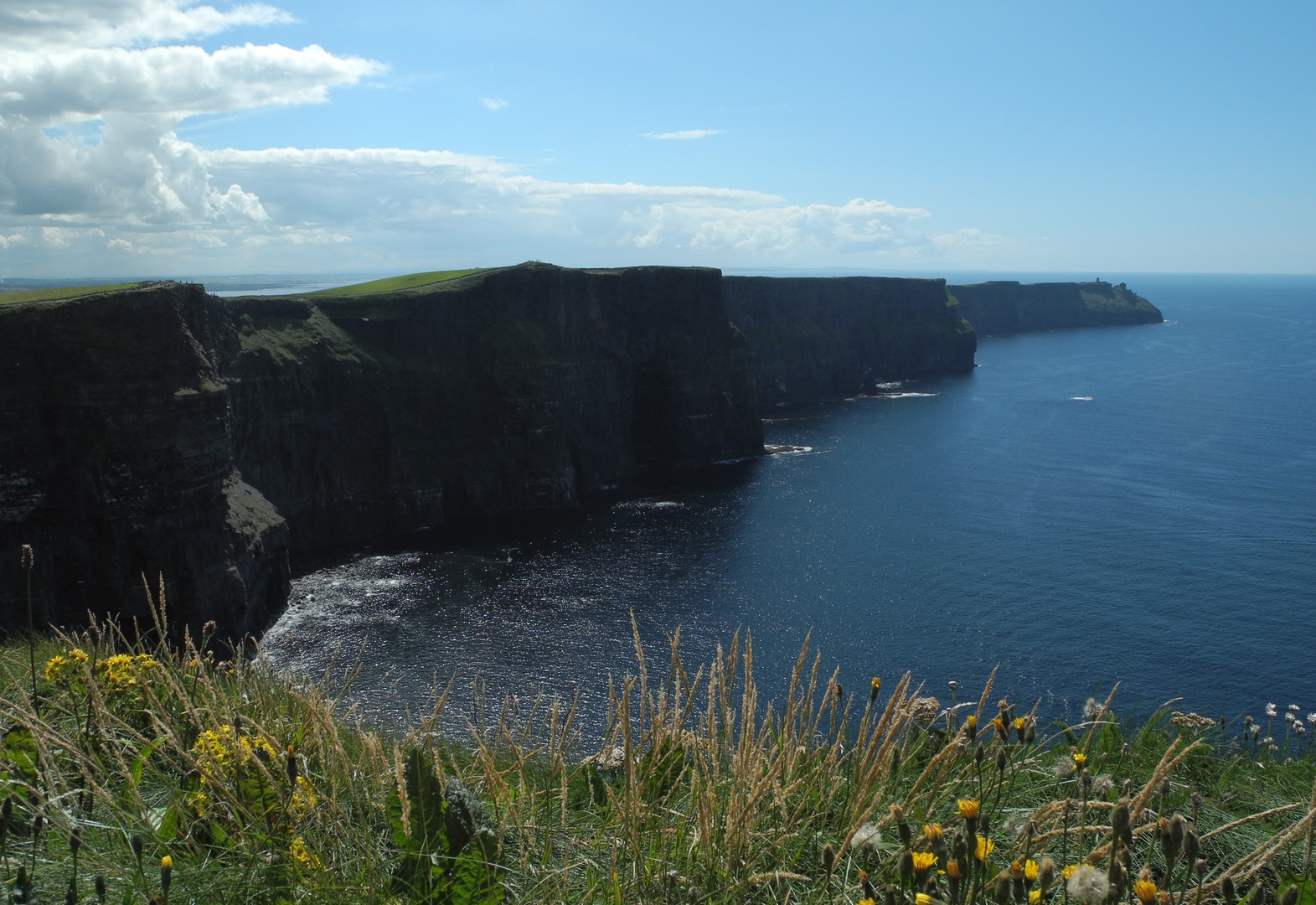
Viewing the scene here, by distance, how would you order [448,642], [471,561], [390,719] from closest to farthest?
[390,719]
[448,642]
[471,561]

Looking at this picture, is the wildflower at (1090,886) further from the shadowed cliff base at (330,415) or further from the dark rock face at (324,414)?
the shadowed cliff base at (330,415)

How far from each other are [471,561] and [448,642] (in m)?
14.9

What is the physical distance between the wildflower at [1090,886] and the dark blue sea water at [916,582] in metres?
23.2

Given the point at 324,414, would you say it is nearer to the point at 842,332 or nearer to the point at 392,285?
the point at 392,285

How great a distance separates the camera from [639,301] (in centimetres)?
9312

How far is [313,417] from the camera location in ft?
220

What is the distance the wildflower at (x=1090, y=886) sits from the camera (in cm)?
369

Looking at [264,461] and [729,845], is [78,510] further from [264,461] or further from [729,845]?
[729,845]

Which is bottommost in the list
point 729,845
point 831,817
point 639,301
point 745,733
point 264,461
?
point 264,461

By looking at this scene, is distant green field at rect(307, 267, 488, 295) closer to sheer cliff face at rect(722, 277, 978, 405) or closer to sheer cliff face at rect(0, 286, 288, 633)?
sheer cliff face at rect(0, 286, 288, 633)

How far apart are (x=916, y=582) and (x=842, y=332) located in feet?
329

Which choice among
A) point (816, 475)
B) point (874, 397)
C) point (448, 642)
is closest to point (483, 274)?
point (816, 475)

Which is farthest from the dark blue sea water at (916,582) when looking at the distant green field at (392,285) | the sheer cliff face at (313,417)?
the distant green field at (392,285)

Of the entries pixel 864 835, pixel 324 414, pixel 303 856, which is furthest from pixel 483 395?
pixel 864 835
